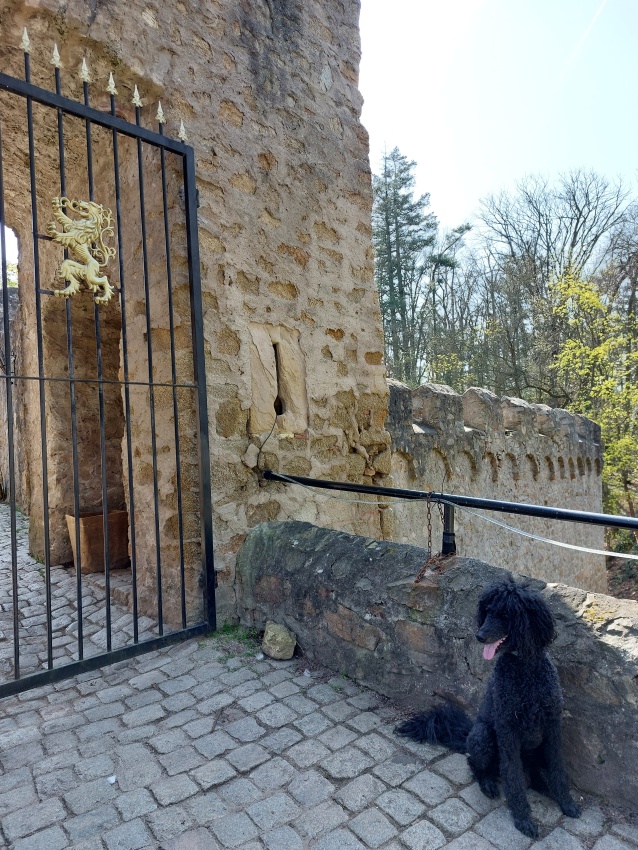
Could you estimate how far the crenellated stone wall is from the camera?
5590mm

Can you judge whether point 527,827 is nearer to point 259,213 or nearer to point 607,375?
point 259,213

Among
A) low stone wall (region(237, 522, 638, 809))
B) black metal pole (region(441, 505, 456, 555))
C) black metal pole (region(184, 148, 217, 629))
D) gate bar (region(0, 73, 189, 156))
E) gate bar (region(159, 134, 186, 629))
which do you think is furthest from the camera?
black metal pole (region(184, 148, 217, 629))

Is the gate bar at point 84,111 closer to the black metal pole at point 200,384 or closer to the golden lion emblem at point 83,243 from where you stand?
the black metal pole at point 200,384

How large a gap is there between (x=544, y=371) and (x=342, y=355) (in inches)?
477

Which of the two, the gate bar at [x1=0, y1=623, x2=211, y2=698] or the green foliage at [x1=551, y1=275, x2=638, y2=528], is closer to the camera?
the gate bar at [x1=0, y1=623, x2=211, y2=698]

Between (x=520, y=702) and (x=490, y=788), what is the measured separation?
322 millimetres

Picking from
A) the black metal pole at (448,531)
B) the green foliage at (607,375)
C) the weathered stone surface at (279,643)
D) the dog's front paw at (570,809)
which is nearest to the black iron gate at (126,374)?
the weathered stone surface at (279,643)

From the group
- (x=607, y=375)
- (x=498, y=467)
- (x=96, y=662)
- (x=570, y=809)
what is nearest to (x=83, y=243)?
(x=96, y=662)

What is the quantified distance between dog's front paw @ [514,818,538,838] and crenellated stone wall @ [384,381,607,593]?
2.86m

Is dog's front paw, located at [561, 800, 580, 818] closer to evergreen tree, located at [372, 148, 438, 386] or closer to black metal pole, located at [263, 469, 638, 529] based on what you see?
black metal pole, located at [263, 469, 638, 529]

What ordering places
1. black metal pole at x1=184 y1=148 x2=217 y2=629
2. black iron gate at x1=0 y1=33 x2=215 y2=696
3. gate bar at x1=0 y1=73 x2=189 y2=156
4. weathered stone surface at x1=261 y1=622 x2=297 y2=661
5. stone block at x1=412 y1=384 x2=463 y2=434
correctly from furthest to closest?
stone block at x1=412 y1=384 x2=463 y2=434 < black metal pole at x1=184 y1=148 x2=217 y2=629 < weathered stone surface at x1=261 y1=622 x2=297 y2=661 < black iron gate at x1=0 y1=33 x2=215 y2=696 < gate bar at x1=0 y1=73 x2=189 y2=156

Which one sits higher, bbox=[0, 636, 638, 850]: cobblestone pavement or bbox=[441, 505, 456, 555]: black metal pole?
bbox=[441, 505, 456, 555]: black metal pole

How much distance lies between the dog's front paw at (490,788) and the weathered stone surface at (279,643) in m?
1.15

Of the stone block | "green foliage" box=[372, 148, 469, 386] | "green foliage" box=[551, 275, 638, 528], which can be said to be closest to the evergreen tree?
"green foliage" box=[372, 148, 469, 386]
